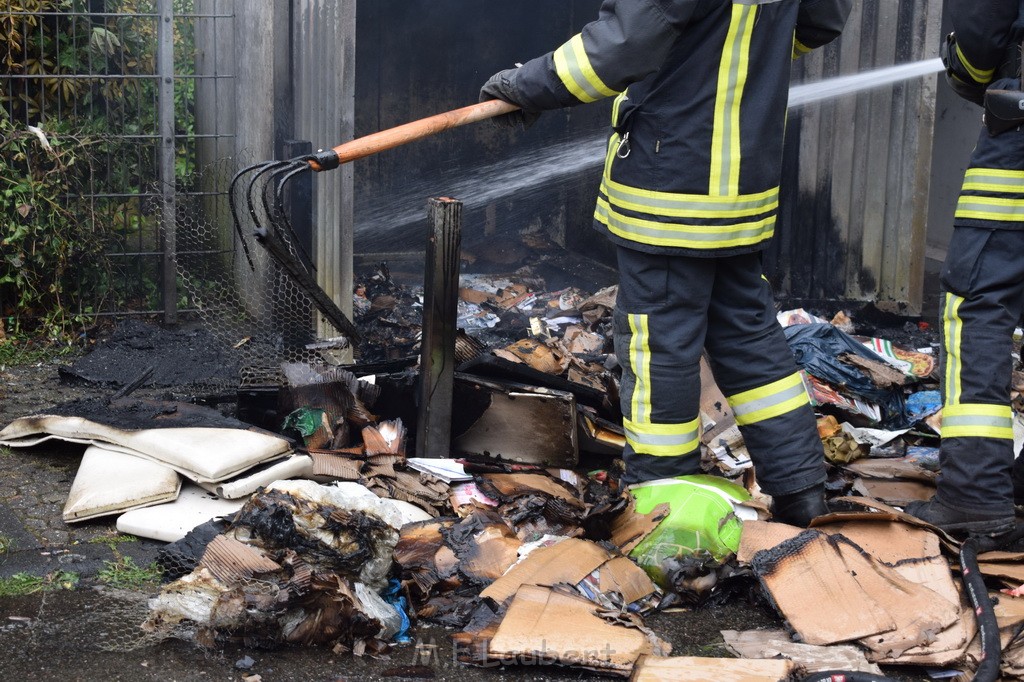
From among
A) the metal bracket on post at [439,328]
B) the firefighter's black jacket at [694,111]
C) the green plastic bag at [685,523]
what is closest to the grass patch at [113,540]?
the metal bracket on post at [439,328]

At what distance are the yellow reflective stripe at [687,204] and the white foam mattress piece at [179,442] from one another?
1499mm

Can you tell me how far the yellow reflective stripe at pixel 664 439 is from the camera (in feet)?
11.7

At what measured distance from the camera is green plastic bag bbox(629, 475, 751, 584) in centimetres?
332

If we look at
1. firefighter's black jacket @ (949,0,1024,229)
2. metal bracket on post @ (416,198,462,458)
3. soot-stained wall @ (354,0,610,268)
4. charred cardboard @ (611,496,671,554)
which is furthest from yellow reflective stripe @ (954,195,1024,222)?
soot-stained wall @ (354,0,610,268)

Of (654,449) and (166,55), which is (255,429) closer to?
(654,449)

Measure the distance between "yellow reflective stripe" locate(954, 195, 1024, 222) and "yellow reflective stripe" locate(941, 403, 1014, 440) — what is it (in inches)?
23.5

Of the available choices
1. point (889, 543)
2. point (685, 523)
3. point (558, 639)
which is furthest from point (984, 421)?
point (558, 639)

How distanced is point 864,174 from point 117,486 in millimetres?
4974

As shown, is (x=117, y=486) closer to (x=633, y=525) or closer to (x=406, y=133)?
(x=406, y=133)

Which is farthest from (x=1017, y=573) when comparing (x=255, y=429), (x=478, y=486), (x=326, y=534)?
(x=255, y=429)

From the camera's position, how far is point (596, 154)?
8312 millimetres

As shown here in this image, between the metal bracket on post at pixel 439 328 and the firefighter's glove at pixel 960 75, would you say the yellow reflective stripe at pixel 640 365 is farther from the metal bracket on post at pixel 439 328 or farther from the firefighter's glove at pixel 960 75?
the firefighter's glove at pixel 960 75

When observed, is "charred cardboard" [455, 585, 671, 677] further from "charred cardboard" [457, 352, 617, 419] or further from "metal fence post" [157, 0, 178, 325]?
"metal fence post" [157, 0, 178, 325]

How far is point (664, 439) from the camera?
3.57 meters
